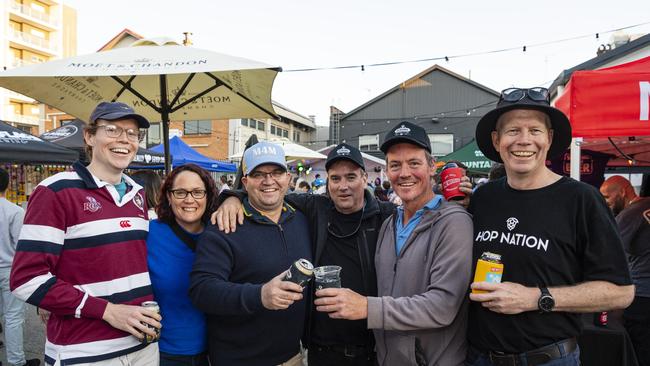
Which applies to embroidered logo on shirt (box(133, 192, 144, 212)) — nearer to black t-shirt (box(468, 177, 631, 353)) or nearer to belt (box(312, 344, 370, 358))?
belt (box(312, 344, 370, 358))

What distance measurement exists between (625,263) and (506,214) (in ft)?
1.80

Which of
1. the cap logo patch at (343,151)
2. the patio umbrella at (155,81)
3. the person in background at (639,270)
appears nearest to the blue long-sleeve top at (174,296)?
the cap logo patch at (343,151)

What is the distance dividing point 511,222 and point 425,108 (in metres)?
30.2

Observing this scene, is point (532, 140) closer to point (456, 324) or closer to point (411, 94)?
point (456, 324)

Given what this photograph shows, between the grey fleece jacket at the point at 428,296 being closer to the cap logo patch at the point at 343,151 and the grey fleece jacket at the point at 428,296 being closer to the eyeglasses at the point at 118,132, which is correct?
the cap logo patch at the point at 343,151

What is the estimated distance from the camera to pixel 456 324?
2.06 metres

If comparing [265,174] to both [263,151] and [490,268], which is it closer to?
[263,151]

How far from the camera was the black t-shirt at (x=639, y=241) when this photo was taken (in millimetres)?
3443

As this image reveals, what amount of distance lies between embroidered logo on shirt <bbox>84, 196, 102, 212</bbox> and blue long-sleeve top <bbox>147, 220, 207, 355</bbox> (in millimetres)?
356

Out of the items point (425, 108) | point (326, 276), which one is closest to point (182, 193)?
point (326, 276)

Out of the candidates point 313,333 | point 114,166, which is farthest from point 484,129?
point 114,166

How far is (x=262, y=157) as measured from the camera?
2.38 m

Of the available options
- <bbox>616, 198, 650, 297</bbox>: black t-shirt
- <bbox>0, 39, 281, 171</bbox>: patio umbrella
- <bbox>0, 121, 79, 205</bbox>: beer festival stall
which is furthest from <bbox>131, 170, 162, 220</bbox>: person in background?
<bbox>616, 198, 650, 297</bbox>: black t-shirt

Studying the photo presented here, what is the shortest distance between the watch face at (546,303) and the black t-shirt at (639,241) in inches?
93.8
